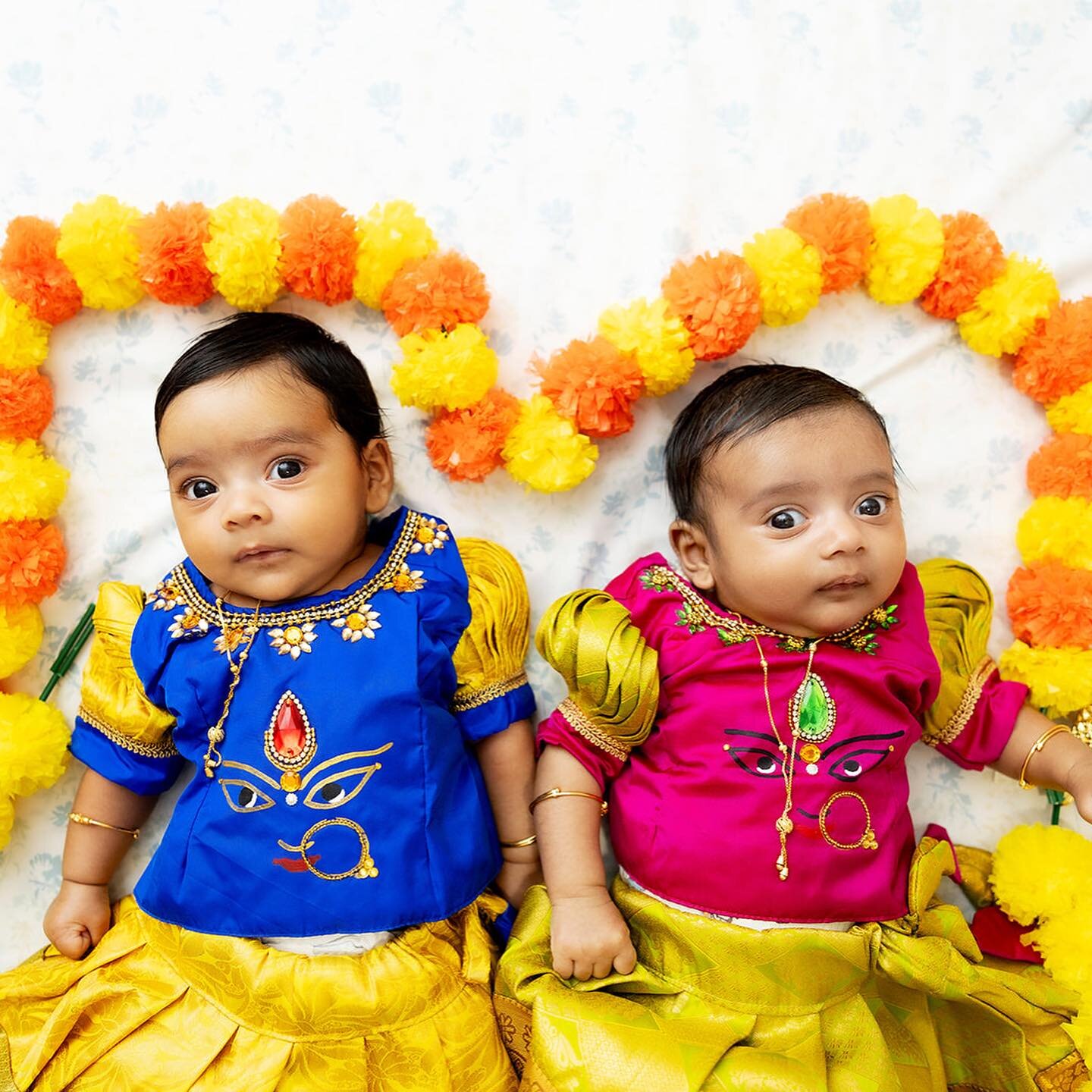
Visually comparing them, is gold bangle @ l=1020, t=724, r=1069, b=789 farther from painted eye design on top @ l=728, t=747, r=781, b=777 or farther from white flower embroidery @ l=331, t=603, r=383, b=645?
white flower embroidery @ l=331, t=603, r=383, b=645

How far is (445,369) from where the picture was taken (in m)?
1.41

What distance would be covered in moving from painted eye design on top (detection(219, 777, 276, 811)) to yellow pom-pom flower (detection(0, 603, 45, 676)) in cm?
39

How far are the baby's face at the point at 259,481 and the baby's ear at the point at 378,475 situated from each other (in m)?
0.07

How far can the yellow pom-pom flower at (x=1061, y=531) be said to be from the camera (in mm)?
1489

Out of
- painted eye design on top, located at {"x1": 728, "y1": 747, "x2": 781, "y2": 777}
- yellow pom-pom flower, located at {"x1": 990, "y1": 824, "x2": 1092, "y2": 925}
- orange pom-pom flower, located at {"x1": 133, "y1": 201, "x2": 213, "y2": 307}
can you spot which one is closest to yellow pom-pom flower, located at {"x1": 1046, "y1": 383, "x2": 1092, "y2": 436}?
yellow pom-pom flower, located at {"x1": 990, "y1": 824, "x2": 1092, "y2": 925}

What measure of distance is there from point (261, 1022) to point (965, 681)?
1073 mm

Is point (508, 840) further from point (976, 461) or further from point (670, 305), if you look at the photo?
point (976, 461)

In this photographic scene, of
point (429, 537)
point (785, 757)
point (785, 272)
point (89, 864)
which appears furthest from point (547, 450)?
point (89, 864)

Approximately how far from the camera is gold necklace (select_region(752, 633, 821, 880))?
4.21ft

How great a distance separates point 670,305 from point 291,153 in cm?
63

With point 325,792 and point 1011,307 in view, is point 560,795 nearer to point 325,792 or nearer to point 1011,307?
point 325,792

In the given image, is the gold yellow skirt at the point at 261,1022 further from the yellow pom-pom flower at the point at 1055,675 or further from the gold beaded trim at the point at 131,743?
the yellow pom-pom flower at the point at 1055,675

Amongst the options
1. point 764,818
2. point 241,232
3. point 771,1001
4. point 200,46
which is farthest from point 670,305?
point 771,1001

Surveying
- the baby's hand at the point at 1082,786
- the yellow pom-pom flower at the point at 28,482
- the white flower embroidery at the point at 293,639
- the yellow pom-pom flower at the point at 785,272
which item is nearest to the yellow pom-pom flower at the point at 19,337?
the yellow pom-pom flower at the point at 28,482
